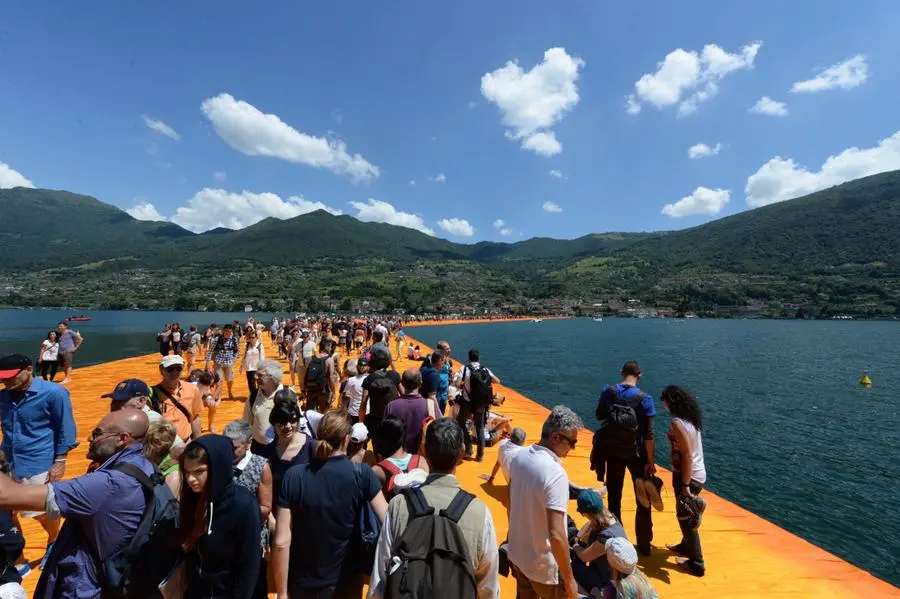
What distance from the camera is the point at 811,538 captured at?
24.1 feet

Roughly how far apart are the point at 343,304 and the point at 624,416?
426 ft

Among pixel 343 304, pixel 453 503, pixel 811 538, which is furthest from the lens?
pixel 343 304

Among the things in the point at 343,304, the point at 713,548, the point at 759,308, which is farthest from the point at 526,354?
the point at 759,308

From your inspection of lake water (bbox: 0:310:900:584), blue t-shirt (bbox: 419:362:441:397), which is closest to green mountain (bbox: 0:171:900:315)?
lake water (bbox: 0:310:900:584)

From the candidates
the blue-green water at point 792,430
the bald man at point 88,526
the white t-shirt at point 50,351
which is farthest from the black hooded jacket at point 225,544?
the white t-shirt at point 50,351

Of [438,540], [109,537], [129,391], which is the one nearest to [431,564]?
[438,540]

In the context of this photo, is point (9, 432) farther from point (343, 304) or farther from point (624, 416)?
point (343, 304)

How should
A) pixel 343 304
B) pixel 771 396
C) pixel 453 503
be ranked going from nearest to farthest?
pixel 453 503
pixel 771 396
pixel 343 304

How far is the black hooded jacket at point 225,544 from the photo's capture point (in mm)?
1950

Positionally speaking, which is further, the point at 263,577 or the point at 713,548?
the point at 713,548

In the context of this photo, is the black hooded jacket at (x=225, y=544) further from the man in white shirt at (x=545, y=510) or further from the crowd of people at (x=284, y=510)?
the man in white shirt at (x=545, y=510)

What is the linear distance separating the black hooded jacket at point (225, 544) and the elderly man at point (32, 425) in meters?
2.51

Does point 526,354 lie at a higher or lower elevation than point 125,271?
lower

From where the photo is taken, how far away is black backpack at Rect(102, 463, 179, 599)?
→ 1854 mm
